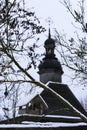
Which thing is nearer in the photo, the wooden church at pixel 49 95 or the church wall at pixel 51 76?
Result: the wooden church at pixel 49 95

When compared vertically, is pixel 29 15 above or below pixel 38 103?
above

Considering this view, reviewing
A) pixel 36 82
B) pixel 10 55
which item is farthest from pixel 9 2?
pixel 36 82

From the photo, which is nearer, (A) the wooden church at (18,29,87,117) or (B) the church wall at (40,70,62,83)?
(A) the wooden church at (18,29,87,117)

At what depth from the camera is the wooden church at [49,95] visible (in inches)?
1672

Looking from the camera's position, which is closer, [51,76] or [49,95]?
[49,95]

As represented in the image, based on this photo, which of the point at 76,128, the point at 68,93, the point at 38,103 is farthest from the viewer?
the point at 68,93

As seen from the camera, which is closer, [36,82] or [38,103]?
[36,82]

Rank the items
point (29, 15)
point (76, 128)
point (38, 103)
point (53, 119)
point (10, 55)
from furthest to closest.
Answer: point (38, 103)
point (53, 119)
point (76, 128)
point (10, 55)
point (29, 15)

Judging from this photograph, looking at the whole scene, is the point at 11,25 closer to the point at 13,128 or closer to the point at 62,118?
the point at 13,128

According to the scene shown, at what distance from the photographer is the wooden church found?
1672 inches

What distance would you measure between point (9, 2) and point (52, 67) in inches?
1693

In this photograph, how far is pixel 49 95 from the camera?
43938 mm

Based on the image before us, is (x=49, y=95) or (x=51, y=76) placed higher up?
(x=51, y=76)

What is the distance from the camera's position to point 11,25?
735 cm
